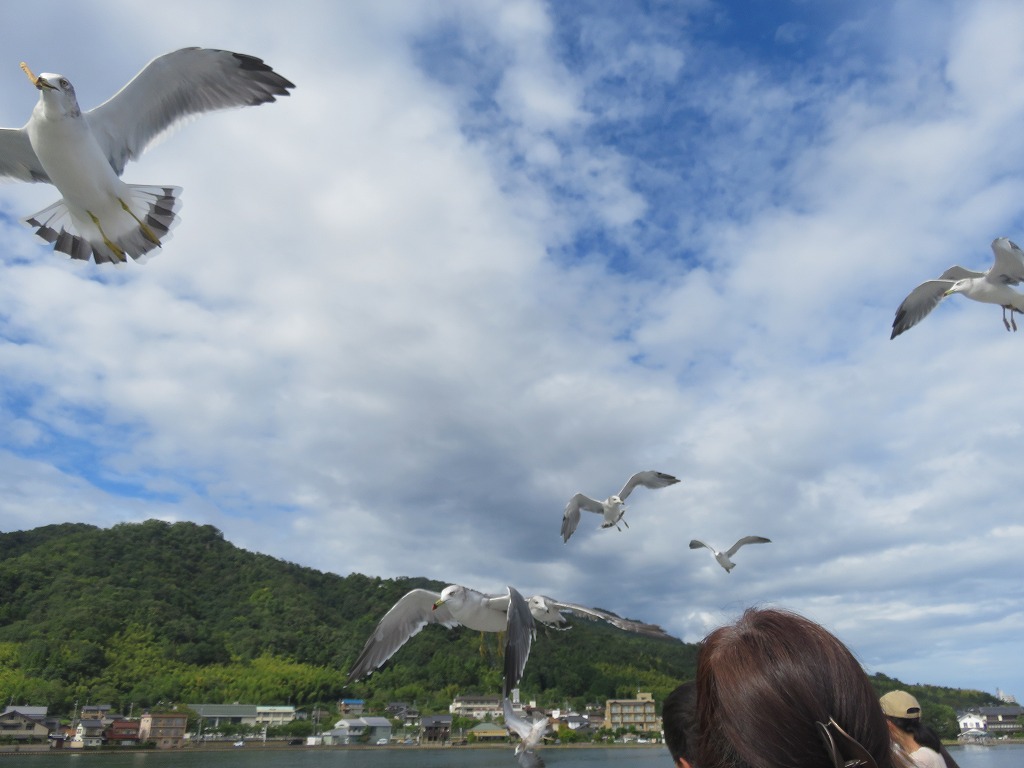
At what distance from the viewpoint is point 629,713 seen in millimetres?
67812

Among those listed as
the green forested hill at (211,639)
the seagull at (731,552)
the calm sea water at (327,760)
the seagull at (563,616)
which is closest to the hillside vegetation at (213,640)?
the green forested hill at (211,639)

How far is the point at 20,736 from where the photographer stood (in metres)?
52.0

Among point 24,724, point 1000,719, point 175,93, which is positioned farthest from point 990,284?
point 1000,719

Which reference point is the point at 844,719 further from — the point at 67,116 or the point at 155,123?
the point at 155,123

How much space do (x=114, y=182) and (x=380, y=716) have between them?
224ft

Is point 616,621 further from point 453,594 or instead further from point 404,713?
point 404,713

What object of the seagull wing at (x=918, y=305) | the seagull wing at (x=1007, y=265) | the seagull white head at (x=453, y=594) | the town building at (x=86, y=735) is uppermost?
the seagull wing at (x=918, y=305)

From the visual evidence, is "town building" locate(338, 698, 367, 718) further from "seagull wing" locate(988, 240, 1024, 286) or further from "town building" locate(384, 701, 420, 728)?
"seagull wing" locate(988, 240, 1024, 286)

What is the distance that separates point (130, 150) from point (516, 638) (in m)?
6.68

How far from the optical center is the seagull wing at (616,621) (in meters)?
7.77

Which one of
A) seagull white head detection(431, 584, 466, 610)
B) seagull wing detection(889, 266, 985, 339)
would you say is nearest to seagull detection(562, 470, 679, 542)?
seagull wing detection(889, 266, 985, 339)

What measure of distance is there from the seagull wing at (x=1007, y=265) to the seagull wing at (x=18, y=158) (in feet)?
39.5

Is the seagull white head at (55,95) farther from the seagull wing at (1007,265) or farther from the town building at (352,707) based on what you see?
the town building at (352,707)

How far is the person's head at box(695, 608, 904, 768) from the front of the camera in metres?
1.19
